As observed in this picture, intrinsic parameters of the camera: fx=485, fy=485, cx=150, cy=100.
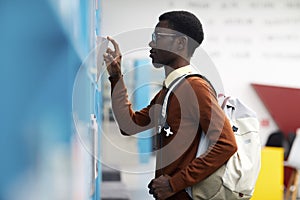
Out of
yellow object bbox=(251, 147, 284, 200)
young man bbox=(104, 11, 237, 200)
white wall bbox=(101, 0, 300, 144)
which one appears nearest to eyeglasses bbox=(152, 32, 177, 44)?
young man bbox=(104, 11, 237, 200)

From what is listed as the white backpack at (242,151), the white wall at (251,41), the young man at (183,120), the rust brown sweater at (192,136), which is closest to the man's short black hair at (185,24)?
the young man at (183,120)

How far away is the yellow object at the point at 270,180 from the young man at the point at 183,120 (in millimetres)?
2890

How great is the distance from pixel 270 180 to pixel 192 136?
2.98 metres

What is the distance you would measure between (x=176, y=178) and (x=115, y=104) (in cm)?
28

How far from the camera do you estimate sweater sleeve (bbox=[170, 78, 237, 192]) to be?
1.12m

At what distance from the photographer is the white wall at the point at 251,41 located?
616cm

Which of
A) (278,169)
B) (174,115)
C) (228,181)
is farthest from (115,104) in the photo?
(278,169)

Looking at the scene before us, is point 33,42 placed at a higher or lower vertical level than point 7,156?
higher

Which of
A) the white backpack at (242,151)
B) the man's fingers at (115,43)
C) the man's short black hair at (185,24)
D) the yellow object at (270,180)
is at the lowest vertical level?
the yellow object at (270,180)

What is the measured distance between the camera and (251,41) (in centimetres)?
624

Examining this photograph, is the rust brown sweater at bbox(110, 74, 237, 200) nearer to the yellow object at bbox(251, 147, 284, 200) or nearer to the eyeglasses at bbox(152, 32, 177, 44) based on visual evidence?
the eyeglasses at bbox(152, 32, 177, 44)

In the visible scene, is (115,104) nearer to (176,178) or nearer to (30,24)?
(176,178)

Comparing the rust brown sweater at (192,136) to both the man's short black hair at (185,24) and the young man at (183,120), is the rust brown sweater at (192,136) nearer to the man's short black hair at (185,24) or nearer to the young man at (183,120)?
the young man at (183,120)

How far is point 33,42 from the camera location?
17.9 inches
